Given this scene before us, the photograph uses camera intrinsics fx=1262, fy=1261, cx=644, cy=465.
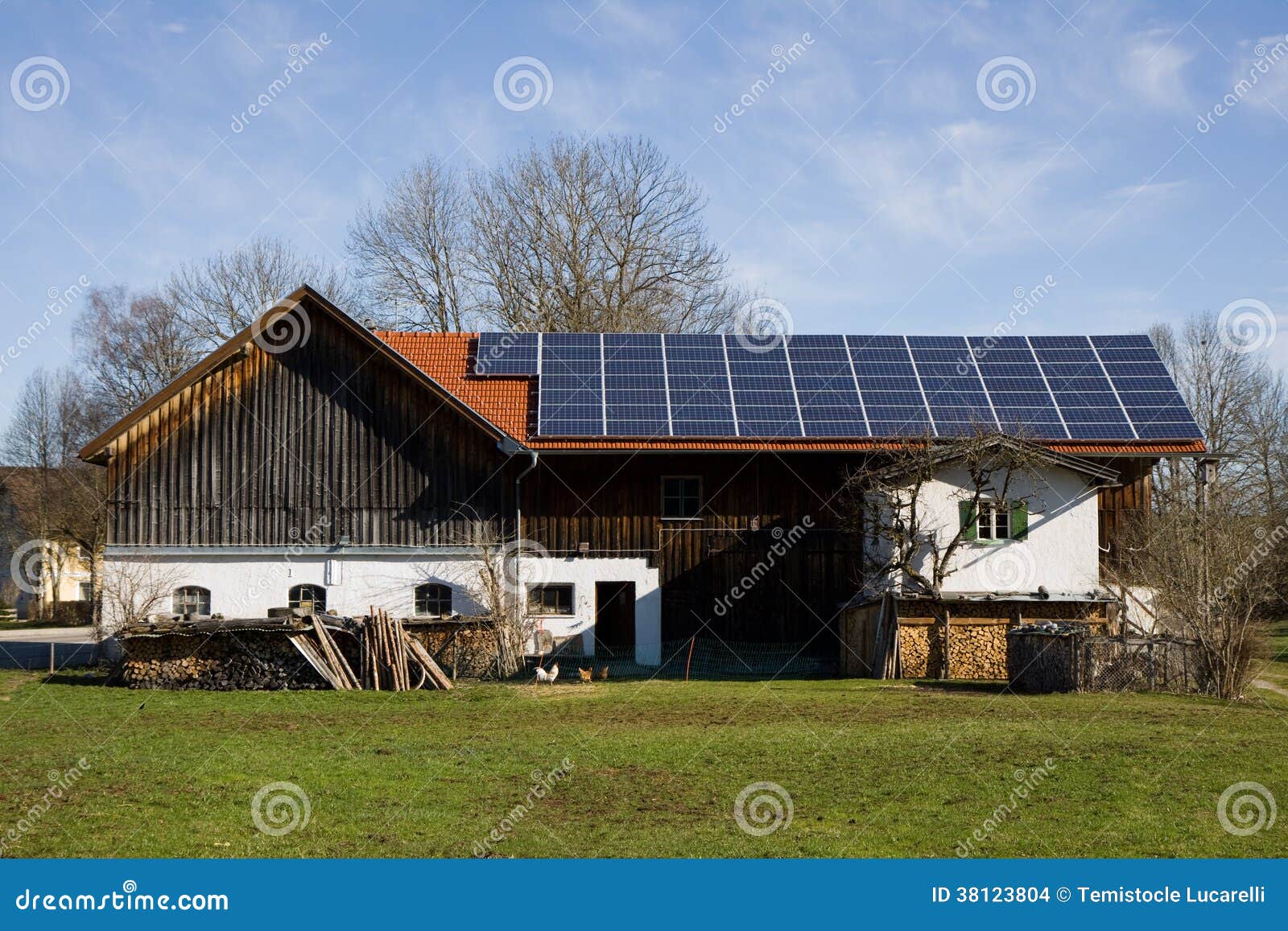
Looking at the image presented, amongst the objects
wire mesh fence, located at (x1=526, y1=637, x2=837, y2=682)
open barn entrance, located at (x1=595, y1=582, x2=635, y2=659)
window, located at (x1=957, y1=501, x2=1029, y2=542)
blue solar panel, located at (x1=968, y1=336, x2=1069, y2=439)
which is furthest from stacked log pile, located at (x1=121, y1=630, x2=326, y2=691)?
blue solar panel, located at (x1=968, y1=336, x2=1069, y2=439)

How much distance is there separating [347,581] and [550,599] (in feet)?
16.1

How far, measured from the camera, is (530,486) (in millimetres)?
31281

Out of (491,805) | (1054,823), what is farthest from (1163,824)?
(491,805)

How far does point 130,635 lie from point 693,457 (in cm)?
1365

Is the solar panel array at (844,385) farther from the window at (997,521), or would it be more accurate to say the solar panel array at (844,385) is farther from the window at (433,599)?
the window at (433,599)

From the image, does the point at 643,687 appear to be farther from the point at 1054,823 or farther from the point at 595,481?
the point at 1054,823

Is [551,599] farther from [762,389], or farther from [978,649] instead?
[978,649]

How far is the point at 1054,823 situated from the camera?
12.4 m

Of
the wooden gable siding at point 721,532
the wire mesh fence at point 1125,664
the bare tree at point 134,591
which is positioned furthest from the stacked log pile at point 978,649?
the bare tree at point 134,591

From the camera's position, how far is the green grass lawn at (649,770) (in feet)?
38.4

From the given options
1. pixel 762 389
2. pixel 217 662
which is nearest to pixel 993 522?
pixel 762 389

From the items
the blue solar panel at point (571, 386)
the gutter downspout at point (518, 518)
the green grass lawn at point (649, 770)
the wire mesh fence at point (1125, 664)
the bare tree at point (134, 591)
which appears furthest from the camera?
the blue solar panel at point (571, 386)

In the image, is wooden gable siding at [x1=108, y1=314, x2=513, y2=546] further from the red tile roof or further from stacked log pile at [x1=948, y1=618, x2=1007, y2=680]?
stacked log pile at [x1=948, y1=618, x2=1007, y2=680]

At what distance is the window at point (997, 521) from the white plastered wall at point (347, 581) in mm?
7729
